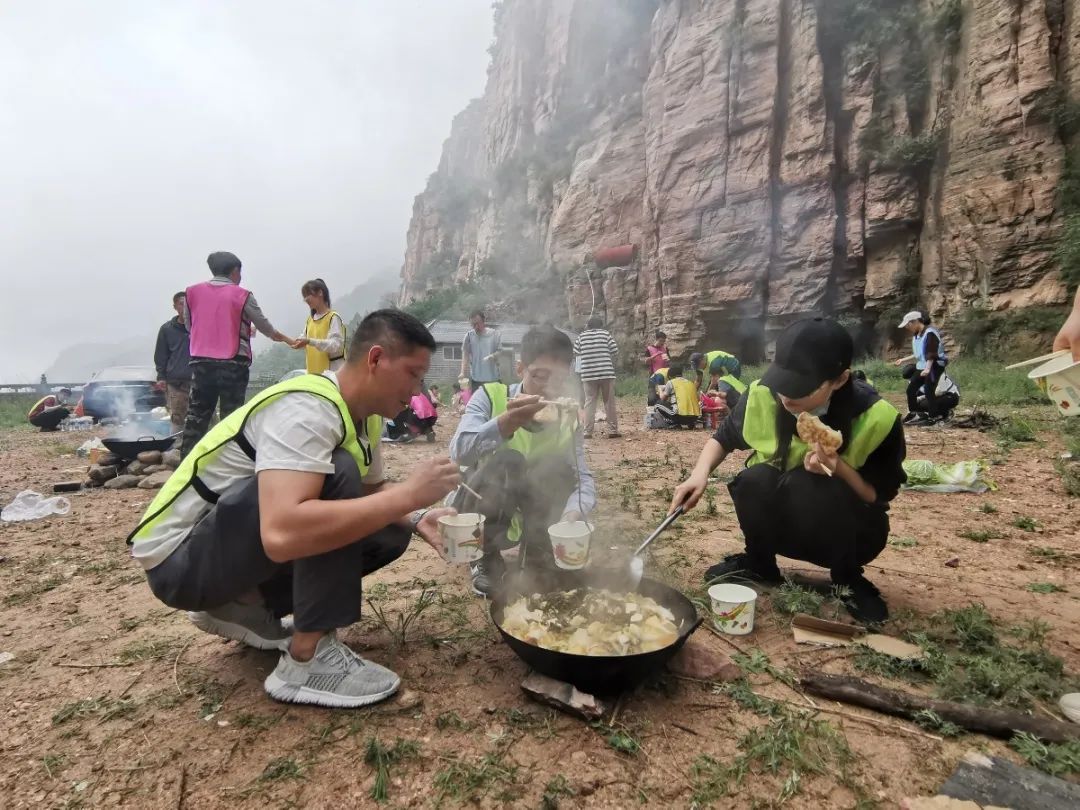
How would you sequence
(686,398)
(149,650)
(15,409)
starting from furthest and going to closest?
1. (15,409)
2. (686,398)
3. (149,650)

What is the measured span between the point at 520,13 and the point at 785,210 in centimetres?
3731

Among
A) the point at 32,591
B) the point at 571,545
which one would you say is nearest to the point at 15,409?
the point at 32,591

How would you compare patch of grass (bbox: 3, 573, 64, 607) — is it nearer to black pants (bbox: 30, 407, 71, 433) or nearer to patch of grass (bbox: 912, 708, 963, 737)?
patch of grass (bbox: 912, 708, 963, 737)

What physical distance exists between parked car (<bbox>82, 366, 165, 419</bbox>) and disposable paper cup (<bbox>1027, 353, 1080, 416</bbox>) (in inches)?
507

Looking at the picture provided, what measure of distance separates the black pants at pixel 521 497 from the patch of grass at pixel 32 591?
2.59 meters

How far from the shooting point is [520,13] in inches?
1779

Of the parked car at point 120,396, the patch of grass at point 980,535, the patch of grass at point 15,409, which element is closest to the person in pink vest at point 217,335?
the patch of grass at point 980,535

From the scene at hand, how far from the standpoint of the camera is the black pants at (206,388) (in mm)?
5145

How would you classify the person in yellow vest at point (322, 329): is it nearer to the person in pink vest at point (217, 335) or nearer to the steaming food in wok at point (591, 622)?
the person in pink vest at point (217, 335)

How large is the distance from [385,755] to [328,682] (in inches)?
16.5

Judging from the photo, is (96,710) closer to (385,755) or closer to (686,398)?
(385,755)

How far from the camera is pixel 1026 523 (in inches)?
155

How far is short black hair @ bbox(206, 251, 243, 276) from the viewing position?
5086 mm

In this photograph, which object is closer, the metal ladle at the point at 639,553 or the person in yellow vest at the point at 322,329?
the metal ladle at the point at 639,553
